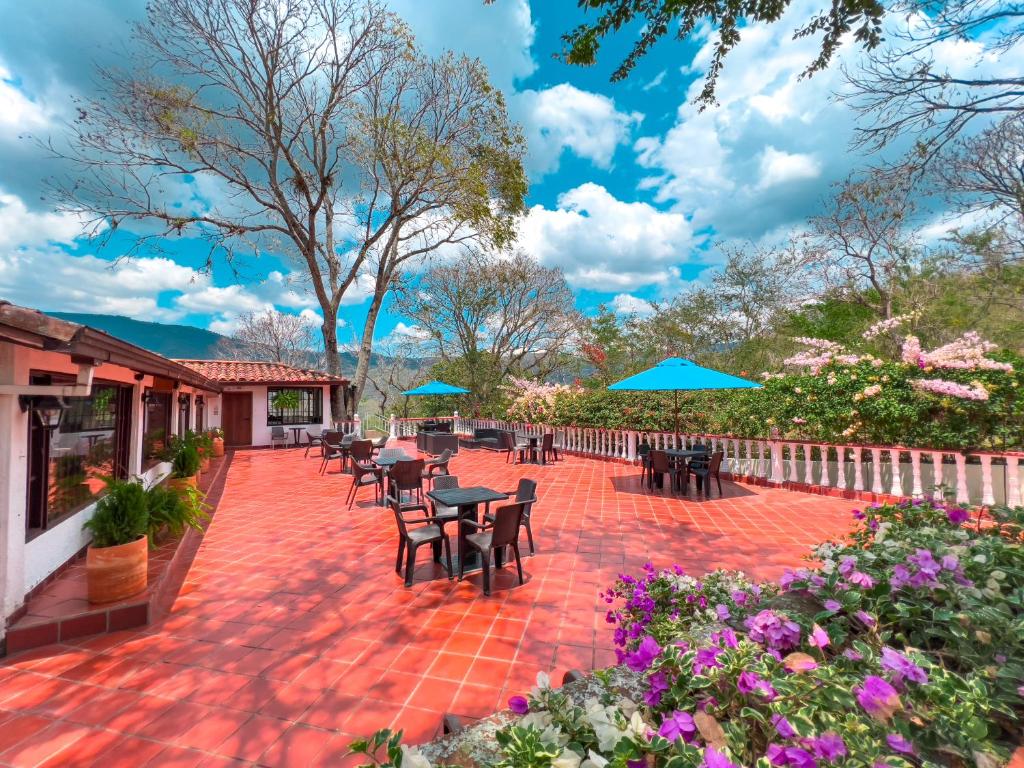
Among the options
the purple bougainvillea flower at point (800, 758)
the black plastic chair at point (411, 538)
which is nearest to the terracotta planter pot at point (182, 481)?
the black plastic chair at point (411, 538)

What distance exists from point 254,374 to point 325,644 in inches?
564

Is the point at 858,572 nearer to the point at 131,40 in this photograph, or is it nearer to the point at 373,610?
the point at 373,610

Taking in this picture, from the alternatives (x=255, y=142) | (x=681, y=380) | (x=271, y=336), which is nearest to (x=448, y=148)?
(x=255, y=142)

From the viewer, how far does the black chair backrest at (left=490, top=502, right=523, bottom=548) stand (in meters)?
3.55

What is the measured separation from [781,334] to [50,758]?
66.1 feet

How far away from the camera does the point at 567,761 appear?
0.82 m

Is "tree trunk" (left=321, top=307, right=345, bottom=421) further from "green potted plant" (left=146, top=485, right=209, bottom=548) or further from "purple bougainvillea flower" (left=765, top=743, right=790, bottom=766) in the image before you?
"purple bougainvillea flower" (left=765, top=743, right=790, bottom=766)

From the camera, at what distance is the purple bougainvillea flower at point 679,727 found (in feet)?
3.03

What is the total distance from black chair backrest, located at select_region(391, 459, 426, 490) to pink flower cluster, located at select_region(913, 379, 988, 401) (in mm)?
7185

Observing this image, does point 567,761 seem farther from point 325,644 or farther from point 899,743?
point 325,644

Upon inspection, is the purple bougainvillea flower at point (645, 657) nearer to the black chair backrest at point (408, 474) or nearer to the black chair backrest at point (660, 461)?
the black chair backrest at point (408, 474)

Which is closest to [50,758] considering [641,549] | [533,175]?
[641,549]

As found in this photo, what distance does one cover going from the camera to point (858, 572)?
58.7 inches

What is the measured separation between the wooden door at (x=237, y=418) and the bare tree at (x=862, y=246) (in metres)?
20.5
